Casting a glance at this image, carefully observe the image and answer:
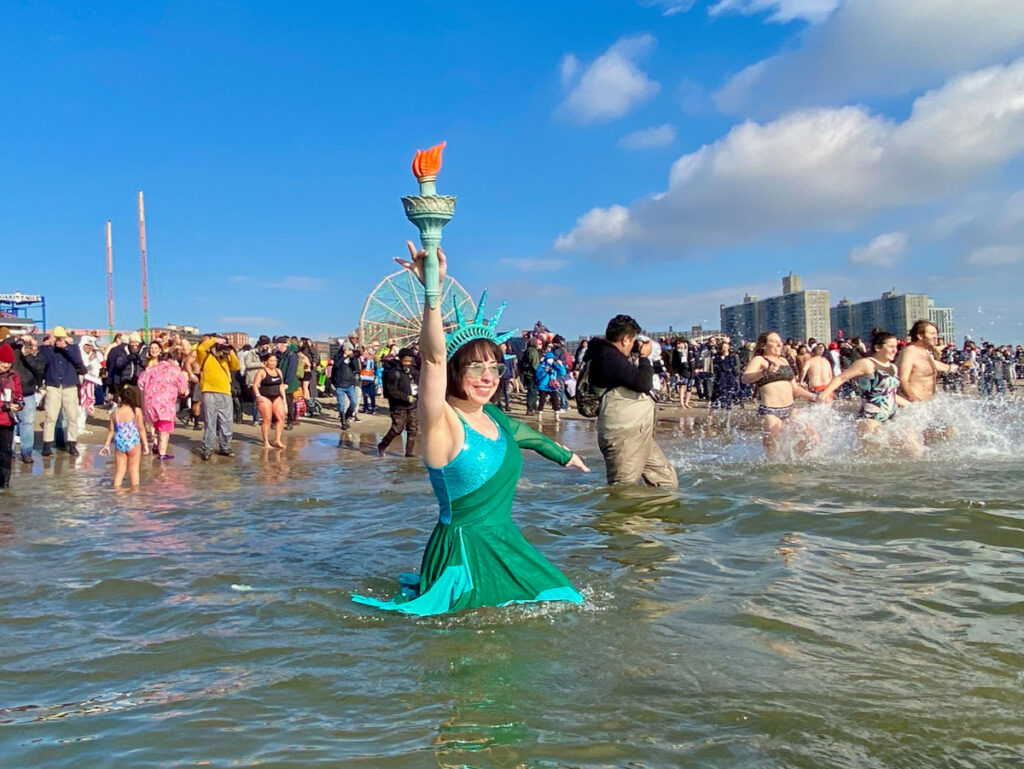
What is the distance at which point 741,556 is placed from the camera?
19.6 ft

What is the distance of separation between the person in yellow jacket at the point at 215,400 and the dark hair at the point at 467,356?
10316 mm

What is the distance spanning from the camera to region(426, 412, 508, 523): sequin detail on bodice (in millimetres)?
4168

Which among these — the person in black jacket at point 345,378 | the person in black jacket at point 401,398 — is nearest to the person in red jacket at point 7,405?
the person in black jacket at point 401,398

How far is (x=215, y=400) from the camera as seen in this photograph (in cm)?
1383

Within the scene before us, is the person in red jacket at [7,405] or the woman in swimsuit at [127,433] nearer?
the person in red jacket at [7,405]

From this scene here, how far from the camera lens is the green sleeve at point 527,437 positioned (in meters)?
4.55

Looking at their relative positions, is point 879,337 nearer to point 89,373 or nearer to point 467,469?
point 467,469

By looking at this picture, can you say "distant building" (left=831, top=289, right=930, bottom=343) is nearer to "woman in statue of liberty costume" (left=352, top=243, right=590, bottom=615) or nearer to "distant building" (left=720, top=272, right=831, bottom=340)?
"distant building" (left=720, top=272, right=831, bottom=340)

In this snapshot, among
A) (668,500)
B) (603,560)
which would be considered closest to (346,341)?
(668,500)

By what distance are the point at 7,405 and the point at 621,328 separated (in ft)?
23.3

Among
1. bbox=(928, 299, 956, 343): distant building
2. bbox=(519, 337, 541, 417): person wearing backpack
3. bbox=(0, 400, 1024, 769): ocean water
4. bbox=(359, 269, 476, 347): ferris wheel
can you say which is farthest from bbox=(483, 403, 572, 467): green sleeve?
bbox=(928, 299, 956, 343): distant building

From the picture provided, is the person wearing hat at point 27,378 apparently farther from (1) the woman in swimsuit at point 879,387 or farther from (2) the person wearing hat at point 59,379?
(1) the woman in swimsuit at point 879,387

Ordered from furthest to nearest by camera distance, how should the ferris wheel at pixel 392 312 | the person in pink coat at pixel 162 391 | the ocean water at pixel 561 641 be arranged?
1. the ferris wheel at pixel 392 312
2. the person in pink coat at pixel 162 391
3. the ocean water at pixel 561 641

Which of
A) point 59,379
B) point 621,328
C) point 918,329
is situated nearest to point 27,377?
point 59,379
